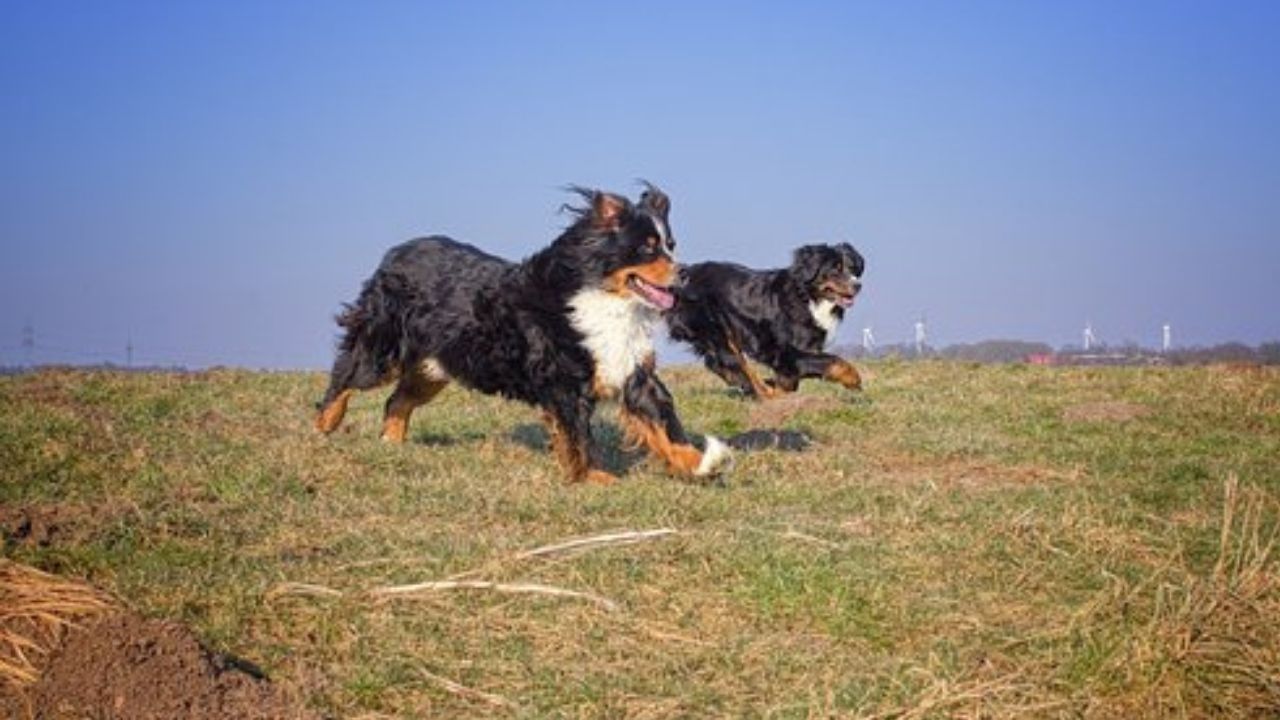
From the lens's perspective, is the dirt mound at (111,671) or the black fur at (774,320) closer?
the dirt mound at (111,671)

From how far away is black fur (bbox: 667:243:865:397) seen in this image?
16.0m

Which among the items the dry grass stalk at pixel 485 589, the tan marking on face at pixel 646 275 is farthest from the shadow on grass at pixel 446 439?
the dry grass stalk at pixel 485 589

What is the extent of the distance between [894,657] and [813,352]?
1131 cm

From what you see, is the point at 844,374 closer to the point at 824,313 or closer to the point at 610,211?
the point at 824,313

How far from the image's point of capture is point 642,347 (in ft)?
31.1

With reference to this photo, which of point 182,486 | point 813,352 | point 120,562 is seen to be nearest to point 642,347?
point 182,486

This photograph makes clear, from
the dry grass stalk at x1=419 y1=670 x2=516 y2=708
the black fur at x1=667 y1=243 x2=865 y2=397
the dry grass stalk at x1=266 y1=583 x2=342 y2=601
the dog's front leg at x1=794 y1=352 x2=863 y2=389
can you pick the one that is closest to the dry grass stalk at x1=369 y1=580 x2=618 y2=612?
the dry grass stalk at x1=266 y1=583 x2=342 y2=601

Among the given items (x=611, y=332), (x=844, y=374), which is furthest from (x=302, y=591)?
(x=844, y=374)

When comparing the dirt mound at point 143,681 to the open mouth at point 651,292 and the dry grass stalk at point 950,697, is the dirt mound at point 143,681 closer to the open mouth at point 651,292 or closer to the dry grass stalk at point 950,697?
the dry grass stalk at point 950,697

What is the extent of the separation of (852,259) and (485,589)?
11450mm

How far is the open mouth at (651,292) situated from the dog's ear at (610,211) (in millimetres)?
403

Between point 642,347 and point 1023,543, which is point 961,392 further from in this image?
point 1023,543

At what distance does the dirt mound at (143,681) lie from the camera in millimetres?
3943

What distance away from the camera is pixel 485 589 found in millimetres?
5484
